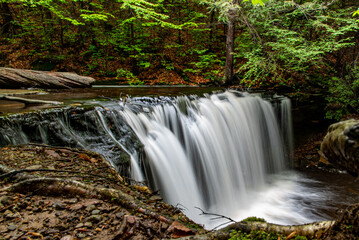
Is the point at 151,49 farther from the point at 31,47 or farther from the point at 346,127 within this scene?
the point at 346,127

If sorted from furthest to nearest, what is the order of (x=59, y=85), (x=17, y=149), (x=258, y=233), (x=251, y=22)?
(x=251, y=22), (x=59, y=85), (x=17, y=149), (x=258, y=233)

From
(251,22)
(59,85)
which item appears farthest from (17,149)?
(251,22)

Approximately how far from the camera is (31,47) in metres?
13.9

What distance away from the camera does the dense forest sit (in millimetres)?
9422

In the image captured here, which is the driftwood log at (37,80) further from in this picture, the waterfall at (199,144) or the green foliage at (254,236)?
the green foliage at (254,236)

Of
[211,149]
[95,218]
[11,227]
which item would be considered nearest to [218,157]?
[211,149]

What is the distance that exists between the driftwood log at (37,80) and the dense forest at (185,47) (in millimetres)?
3213

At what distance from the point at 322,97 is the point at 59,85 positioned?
36.6 feet

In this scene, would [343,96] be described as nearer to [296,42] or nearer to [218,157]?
[296,42]

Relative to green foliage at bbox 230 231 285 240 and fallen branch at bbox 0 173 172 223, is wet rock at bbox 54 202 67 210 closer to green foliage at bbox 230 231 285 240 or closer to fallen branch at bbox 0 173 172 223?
fallen branch at bbox 0 173 172 223

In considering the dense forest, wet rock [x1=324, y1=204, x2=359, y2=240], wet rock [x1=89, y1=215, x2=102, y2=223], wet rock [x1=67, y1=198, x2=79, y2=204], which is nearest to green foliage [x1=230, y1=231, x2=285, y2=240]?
wet rock [x1=324, y1=204, x2=359, y2=240]

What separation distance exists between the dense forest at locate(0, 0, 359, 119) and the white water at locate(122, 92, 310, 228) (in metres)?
2.72

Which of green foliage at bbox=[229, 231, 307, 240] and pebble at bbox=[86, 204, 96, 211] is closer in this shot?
green foliage at bbox=[229, 231, 307, 240]

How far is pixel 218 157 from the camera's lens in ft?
21.5
